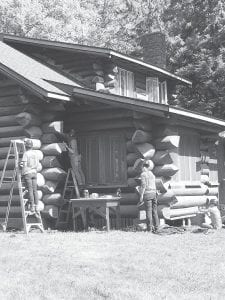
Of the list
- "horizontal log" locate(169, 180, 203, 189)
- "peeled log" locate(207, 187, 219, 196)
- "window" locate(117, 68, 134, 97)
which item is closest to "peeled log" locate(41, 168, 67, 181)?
"horizontal log" locate(169, 180, 203, 189)

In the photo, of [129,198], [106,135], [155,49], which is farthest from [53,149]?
[155,49]

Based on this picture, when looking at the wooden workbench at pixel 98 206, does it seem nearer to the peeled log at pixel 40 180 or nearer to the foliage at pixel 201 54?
the peeled log at pixel 40 180

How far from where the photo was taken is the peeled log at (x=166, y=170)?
15680mm

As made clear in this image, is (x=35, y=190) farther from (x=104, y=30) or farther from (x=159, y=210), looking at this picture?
(x=104, y=30)

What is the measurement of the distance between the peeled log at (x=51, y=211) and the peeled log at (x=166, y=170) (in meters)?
3.00

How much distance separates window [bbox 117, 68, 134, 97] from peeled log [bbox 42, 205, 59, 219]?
6.00m

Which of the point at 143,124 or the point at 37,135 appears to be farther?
the point at 37,135

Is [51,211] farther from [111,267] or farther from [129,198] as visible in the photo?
[111,267]

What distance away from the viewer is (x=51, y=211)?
51.9 feet

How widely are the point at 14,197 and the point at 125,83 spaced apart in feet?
22.9

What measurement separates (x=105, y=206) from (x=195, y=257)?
4348 millimetres

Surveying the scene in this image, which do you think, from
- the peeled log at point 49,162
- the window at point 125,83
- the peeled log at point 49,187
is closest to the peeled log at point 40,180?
the peeled log at point 49,187

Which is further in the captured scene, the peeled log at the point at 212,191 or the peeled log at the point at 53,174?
the peeled log at the point at 212,191

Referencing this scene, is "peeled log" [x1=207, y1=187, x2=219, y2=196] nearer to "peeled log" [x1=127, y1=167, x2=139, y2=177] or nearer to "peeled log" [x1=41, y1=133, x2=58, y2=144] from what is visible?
"peeled log" [x1=127, y1=167, x2=139, y2=177]
